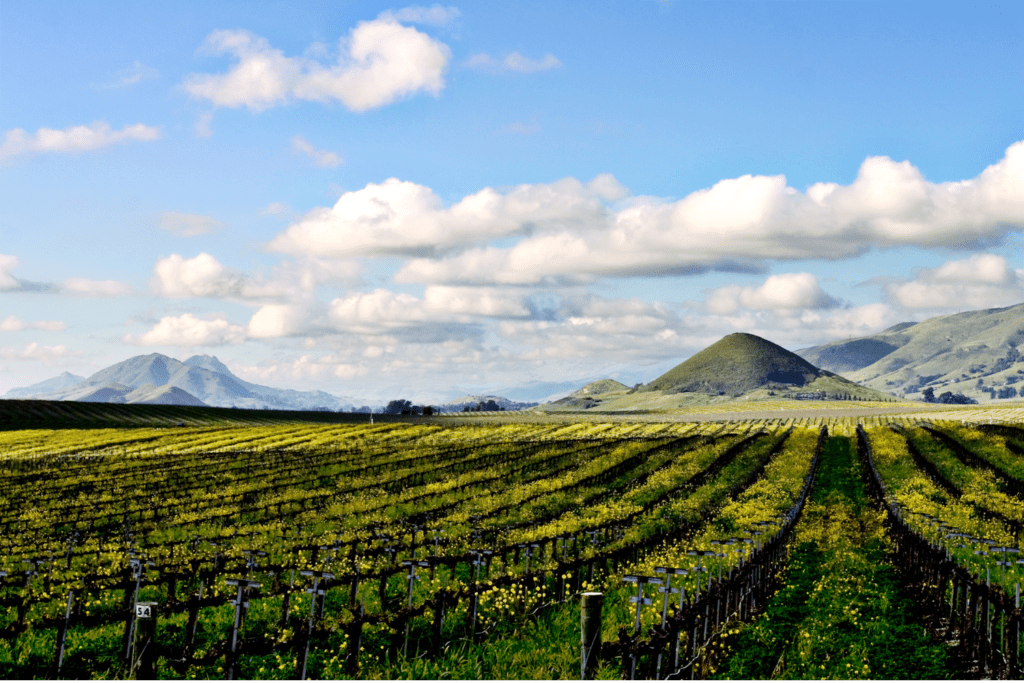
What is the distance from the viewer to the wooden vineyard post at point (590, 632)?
11.8 m

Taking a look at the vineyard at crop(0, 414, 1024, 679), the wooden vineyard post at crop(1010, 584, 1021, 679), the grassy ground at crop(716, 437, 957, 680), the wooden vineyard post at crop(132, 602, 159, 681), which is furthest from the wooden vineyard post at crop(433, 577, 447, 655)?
the wooden vineyard post at crop(1010, 584, 1021, 679)

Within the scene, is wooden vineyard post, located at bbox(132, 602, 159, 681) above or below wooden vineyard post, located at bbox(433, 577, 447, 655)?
above

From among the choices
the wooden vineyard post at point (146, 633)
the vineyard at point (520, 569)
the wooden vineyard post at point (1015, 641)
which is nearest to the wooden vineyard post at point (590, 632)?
the vineyard at point (520, 569)

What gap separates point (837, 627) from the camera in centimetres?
1764

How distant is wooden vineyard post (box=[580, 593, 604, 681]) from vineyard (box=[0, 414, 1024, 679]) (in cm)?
3

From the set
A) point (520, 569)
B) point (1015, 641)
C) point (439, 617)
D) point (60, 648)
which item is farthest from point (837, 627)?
point (60, 648)

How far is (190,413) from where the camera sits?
14862 centimetres

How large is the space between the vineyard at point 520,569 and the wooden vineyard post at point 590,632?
0.11 feet

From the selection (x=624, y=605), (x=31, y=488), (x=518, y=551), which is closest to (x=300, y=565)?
(x=518, y=551)

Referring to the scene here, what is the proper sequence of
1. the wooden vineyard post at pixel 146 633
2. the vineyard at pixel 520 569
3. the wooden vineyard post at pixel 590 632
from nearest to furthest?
the wooden vineyard post at pixel 146 633 → the wooden vineyard post at pixel 590 632 → the vineyard at pixel 520 569

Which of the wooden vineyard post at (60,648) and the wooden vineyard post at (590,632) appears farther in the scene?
the wooden vineyard post at (60,648)

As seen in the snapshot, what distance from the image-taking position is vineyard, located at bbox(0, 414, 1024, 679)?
47.3 feet

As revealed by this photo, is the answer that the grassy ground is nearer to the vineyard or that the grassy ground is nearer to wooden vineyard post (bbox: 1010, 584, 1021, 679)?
the vineyard

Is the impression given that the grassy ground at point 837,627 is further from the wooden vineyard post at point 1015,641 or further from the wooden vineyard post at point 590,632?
the wooden vineyard post at point 590,632
